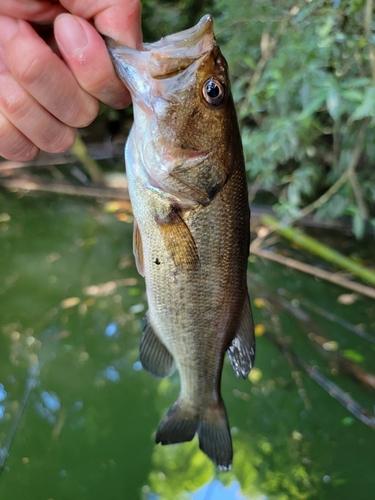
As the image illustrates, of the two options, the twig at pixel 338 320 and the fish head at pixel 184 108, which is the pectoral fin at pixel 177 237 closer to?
the fish head at pixel 184 108

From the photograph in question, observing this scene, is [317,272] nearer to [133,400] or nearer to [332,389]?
[332,389]

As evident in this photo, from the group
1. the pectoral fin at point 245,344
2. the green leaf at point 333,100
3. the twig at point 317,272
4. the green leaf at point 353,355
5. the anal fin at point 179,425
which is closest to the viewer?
the pectoral fin at point 245,344

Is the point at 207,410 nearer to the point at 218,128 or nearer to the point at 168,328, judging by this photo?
the point at 168,328

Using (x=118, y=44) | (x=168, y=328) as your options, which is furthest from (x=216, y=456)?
(x=118, y=44)

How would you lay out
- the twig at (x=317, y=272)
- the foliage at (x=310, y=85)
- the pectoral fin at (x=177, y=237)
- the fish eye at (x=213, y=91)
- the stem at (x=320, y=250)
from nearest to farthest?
1. the fish eye at (x=213, y=91)
2. the pectoral fin at (x=177, y=237)
3. the foliage at (x=310, y=85)
4. the twig at (x=317, y=272)
5. the stem at (x=320, y=250)

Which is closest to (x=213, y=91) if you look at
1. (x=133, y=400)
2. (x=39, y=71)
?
(x=39, y=71)

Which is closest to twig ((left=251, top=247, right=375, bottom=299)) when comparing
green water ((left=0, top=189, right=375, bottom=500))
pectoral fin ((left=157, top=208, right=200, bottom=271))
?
green water ((left=0, top=189, right=375, bottom=500))

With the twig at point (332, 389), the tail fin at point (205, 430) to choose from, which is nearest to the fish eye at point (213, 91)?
the tail fin at point (205, 430)
